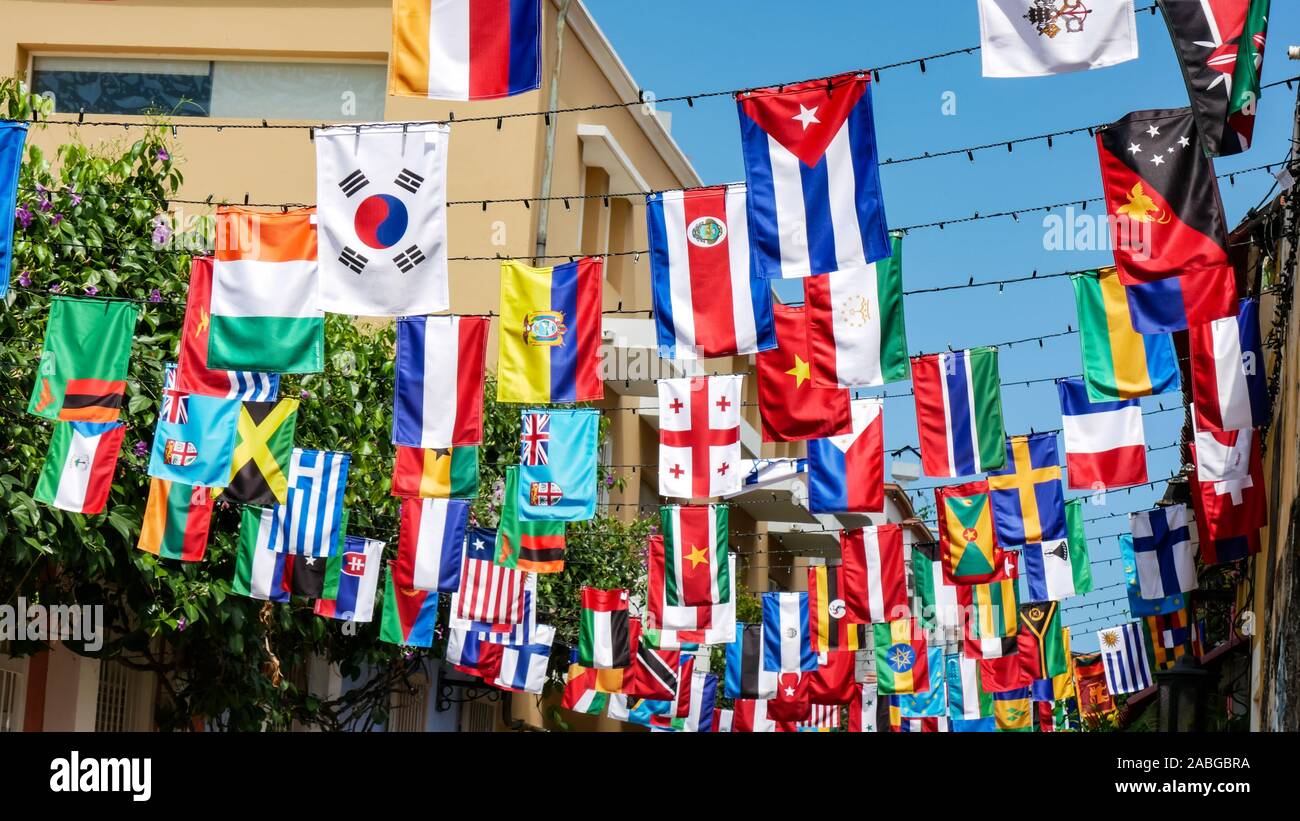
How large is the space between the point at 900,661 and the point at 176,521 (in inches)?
548

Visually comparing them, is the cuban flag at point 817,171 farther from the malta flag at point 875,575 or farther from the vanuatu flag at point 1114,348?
the malta flag at point 875,575

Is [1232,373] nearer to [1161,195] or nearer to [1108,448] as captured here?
[1108,448]

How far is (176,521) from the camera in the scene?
547 inches

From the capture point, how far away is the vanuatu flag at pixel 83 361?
12.6 metres

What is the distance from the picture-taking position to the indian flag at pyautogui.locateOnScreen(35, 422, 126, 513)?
1264 centimetres

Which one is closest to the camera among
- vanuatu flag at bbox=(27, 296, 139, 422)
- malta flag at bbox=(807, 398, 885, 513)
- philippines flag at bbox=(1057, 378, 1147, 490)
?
vanuatu flag at bbox=(27, 296, 139, 422)

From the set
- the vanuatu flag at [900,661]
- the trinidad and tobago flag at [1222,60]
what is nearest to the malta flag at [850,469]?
the trinidad and tobago flag at [1222,60]

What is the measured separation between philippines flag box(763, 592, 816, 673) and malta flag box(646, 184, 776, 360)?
408 inches

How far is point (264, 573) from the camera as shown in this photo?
49.6ft

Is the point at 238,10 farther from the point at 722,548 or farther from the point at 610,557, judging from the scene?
the point at 722,548

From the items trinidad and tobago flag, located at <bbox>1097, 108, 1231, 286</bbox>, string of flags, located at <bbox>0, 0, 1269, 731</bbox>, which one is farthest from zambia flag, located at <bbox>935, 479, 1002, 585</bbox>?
trinidad and tobago flag, located at <bbox>1097, 108, 1231, 286</bbox>

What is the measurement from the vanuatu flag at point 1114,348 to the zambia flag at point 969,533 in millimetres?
4779

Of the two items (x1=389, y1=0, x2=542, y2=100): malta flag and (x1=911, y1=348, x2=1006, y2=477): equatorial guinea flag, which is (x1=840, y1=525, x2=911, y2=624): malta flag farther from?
(x1=389, y1=0, x2=542, y2=100): malta flag
